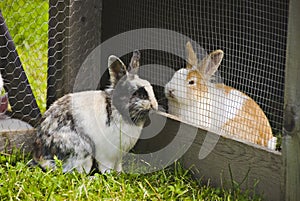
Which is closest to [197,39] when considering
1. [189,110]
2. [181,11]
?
[181,11]

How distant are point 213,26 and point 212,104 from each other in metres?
0.54

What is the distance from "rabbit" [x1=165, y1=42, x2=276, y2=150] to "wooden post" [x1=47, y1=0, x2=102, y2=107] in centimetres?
63

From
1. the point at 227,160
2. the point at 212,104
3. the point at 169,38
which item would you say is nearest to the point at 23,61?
the point at 169,38

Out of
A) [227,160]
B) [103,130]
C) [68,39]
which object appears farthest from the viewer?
[68,39]

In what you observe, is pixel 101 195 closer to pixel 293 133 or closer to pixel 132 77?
pixel 132 77

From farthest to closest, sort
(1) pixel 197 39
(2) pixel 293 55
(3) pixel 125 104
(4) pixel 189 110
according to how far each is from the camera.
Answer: (1) pixel 197 39, (4) pixel 189 110, (3) pixel 125 104, (2) pixel 293 55

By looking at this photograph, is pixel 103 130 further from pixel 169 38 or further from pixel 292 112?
pixel 292 112

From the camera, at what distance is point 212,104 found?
3.92m

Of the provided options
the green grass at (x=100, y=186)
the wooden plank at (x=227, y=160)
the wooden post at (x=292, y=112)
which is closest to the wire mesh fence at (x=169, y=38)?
the wooden plank at (x=227, y=160)

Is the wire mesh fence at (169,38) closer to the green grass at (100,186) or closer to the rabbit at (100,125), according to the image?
the rabbit at (100,125)

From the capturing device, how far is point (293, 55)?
295cm

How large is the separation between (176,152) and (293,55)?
1068mm

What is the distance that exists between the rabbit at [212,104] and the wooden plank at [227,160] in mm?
217

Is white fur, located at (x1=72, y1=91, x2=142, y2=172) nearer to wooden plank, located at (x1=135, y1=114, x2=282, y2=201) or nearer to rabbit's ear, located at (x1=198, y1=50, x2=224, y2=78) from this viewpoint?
wooden plank, located at (x1=135, y1=114, x2=282, y2=201)
